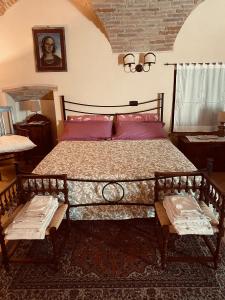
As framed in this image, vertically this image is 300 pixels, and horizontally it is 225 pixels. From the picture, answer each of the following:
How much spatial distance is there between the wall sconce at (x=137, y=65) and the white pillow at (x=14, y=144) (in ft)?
6.15

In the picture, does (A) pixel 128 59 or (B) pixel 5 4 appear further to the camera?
(A) pixel 128 59

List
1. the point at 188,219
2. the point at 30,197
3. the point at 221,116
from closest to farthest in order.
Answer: the point at 188,219, the point at 30,197, the point at 221,116

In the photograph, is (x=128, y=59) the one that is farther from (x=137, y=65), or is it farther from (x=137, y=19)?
(x=137, y=19)

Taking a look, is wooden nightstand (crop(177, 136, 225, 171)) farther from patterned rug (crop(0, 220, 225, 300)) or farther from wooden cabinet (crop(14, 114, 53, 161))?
wooden cabinet (crop(14, 114, 53, 161))

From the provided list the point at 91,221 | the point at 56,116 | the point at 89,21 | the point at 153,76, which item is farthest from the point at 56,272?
the point at 89,21

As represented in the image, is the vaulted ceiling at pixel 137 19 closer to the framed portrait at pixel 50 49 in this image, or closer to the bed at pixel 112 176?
the framed portrait at pixel 50 49

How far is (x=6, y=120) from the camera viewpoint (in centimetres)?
415

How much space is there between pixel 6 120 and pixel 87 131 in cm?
152

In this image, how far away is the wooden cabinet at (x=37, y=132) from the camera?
4.05 meters

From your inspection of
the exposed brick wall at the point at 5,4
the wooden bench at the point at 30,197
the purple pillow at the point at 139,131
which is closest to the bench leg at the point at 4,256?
the wooden bench at the point at 30,197

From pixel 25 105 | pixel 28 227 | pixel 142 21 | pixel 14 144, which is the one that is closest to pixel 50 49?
pixel 25 105

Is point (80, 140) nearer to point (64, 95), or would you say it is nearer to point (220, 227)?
point (64, 95)

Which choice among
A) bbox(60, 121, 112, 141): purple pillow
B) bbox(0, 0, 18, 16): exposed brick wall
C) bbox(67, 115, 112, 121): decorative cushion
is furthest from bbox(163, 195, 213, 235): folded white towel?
bbox(0, 0, 18, 16): exposed brick wall

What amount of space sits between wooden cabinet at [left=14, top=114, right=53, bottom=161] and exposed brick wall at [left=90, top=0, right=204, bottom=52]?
5.49ft
